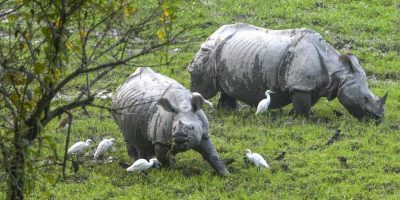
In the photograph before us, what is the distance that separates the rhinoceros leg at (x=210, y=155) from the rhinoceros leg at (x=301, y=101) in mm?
2861

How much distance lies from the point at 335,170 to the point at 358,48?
701 centimetres

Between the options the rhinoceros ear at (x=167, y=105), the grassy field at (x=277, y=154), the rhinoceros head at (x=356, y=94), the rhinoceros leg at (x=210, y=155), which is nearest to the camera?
the grassy field at (x=277, y=154)

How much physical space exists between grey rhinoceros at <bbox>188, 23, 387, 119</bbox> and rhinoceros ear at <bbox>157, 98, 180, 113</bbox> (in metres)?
3.20

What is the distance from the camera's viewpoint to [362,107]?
15164 mm

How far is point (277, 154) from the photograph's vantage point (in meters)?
13.8

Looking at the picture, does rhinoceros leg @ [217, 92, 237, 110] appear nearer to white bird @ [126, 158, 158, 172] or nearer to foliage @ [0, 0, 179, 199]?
white bird @ [126, 158, 158, 172]

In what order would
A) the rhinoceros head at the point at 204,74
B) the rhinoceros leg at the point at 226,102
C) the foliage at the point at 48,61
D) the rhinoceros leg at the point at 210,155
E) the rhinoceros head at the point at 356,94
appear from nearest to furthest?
the foliage at the point at 48,61 → the rhinoceros leg at the point at 210,155 → the rhinoceros head at the point at 356,94 → the rhinoceros head at the point at 204,74 → the rhinoceros leg at the point at 226,102

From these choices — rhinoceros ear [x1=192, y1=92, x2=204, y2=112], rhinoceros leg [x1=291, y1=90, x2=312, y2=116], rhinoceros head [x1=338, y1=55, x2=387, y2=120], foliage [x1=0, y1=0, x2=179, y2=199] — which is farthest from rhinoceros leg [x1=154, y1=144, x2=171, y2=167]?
foliage [x1=0, y1=0, x2=179, y2=199]

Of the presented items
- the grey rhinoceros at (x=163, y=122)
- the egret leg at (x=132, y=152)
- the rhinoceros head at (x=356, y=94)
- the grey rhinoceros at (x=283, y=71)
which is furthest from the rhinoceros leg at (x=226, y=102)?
the egret leg at (x=132, y=152)

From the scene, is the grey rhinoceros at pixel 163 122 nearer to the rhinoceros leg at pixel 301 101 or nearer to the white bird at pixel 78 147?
the white bird at pixel 78 147

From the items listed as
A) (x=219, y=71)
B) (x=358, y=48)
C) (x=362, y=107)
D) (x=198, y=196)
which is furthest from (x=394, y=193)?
(x=358, y=48)

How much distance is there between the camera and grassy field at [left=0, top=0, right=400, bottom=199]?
12180 mm

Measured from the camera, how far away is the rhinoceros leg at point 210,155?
12570 mm

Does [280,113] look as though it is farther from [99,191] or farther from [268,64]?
[99,191]
